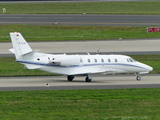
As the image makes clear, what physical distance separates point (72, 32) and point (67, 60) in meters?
34.5

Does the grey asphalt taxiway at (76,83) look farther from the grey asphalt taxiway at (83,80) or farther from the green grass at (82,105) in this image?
the green grass at (82,105)

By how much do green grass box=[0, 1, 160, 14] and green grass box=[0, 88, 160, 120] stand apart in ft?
213

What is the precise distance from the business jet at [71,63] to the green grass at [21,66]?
527 centimetres

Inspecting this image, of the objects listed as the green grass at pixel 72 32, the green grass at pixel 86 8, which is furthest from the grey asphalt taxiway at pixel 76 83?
the green grass at pixel 86 8

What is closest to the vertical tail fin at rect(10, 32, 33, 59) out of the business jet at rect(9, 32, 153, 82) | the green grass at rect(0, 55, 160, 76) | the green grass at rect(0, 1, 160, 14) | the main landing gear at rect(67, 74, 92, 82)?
the business jet at rect(9, 32, 153, 82)

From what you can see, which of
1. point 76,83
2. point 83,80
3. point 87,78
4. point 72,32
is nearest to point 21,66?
point 83,80

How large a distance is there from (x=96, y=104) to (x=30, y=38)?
4246 centimetres

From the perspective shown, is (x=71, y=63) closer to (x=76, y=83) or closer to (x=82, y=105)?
(x=76, y=83)

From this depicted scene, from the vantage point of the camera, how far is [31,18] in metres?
88.9

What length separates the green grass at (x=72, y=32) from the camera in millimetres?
70062

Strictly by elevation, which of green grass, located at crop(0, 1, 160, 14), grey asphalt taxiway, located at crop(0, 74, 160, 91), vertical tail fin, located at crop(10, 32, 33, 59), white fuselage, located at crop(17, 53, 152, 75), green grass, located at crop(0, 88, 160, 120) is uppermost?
green grass, located at crop(0, 1, 160, 14)

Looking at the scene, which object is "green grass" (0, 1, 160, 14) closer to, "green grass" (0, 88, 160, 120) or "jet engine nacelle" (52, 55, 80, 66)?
"jet engine nacelle" (52, 55, 80, 66)

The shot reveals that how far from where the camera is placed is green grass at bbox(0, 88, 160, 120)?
82.3 ft

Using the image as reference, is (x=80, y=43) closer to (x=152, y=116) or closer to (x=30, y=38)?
(x=30, y=38)
